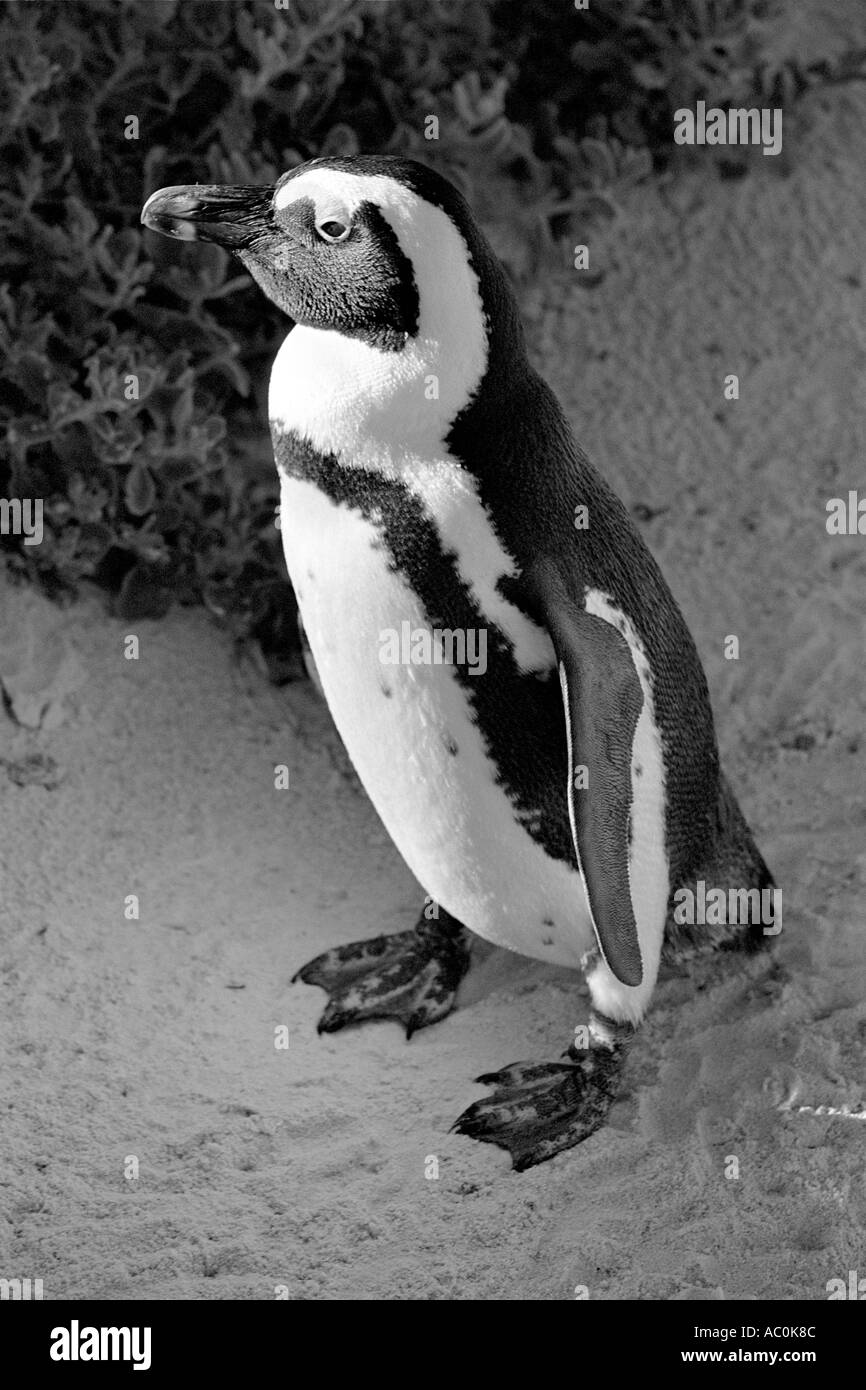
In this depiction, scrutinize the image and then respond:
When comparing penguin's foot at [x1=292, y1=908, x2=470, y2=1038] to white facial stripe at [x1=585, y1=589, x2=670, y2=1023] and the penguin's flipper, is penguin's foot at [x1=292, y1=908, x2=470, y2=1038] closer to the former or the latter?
white facial stripe at [x1=585, y1=589, x2=670, y2=1023]

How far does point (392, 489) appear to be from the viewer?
7.25 feet

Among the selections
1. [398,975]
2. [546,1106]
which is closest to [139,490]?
[398,975]

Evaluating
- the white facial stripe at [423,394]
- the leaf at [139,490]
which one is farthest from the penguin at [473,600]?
the leaf at [139,490]

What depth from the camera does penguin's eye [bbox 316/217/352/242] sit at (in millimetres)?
2168

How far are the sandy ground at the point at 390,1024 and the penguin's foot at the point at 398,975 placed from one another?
3 cm

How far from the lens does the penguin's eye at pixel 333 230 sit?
2.17m

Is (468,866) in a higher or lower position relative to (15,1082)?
higher

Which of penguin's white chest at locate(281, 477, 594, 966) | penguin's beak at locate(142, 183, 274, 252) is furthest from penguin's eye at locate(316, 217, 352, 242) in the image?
penguin's white chest at locate(281, 477, 594, 966)

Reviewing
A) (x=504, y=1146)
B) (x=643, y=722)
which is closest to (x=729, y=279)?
(x=643, y=722)

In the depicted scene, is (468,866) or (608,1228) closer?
(608,1228)

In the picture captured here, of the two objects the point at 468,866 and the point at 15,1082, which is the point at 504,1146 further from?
the point at 15,1082

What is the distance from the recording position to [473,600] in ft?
7.28

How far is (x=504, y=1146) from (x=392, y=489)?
0.93 meters

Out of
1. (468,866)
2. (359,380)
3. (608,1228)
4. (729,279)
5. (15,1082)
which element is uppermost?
(729,279)
